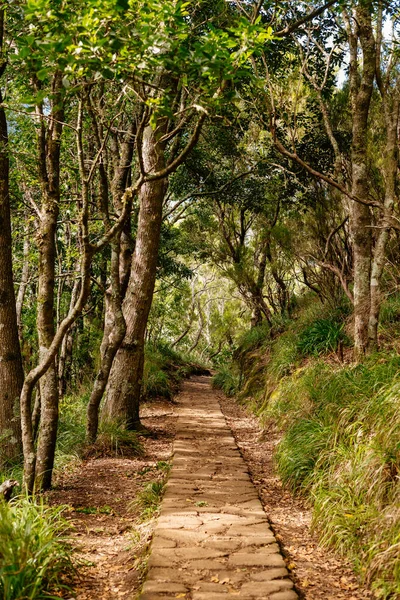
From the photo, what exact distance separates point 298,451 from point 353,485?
56.8 inches

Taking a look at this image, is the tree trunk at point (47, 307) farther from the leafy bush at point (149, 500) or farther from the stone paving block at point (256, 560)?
the stone paving block at point (256, 560)

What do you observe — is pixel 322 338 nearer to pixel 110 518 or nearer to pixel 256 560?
pixel 110 518

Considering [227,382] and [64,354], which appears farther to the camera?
[227,382]

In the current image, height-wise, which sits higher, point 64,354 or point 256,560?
point 64,354

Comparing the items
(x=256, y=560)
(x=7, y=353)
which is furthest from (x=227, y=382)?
(x=256, y=560)

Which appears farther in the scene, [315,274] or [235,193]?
[235,193]

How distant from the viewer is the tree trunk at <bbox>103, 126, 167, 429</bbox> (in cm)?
799

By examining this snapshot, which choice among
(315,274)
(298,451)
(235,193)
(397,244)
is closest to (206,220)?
(235,193)

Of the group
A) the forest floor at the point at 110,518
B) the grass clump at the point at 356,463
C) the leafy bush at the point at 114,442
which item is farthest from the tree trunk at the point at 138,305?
the grass clump at the point at 356,463

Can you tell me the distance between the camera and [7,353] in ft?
20.0

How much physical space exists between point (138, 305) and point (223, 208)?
906 centimetres

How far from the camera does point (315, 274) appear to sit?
11.3 metres

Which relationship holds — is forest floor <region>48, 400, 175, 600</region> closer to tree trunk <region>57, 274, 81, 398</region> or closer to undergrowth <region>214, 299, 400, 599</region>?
undergrowth <region>214, 299, 400, 599</region>

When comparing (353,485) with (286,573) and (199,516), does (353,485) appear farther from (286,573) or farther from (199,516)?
(199,516)
